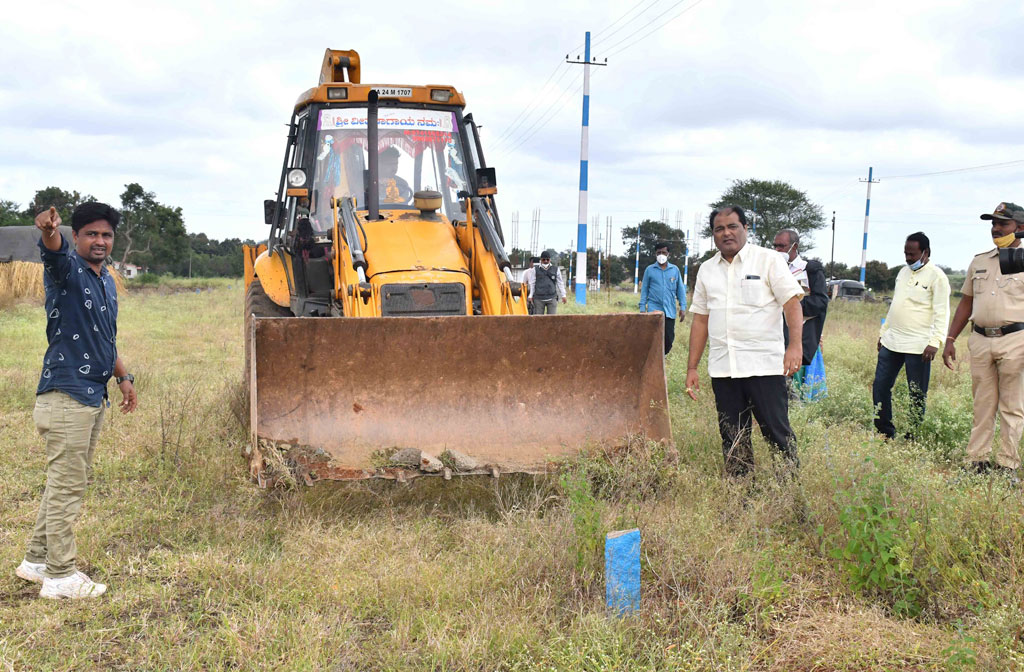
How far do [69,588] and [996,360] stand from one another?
5359 millimetres

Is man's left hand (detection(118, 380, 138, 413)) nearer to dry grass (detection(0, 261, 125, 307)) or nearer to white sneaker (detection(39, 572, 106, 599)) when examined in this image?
white sneaker (detection(39, 572, 106, 599))

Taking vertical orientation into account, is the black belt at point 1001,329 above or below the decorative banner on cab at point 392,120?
below

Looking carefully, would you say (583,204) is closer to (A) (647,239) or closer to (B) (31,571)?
(B) (31,571)

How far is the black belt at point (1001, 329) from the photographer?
5.32m

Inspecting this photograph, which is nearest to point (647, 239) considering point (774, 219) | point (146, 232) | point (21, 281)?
point (774, 219)

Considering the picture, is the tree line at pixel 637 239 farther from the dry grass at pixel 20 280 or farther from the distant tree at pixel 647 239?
the dry grass at pixel 20 280

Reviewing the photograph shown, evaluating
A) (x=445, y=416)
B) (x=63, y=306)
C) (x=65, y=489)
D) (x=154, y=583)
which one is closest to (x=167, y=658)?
(x=154, y=583)

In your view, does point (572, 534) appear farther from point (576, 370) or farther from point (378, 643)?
point (576, 370)

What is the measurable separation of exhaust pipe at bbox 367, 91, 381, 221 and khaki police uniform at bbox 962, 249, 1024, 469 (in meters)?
4.13

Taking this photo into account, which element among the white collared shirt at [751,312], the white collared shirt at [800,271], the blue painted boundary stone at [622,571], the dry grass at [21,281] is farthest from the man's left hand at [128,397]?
the dry grass at [21,281]

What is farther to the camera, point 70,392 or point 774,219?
point 774,219

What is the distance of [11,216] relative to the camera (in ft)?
134

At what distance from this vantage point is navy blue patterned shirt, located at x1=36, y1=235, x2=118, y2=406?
12.2ft

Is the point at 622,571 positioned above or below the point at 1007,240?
below
